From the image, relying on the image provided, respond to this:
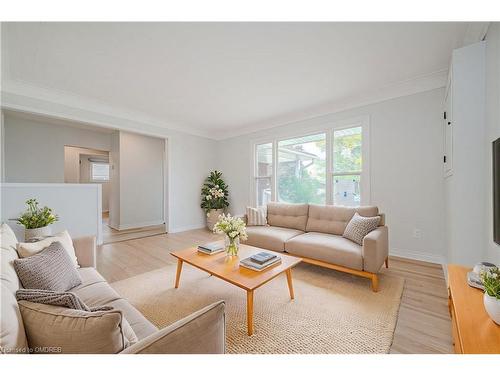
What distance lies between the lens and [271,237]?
2895mm

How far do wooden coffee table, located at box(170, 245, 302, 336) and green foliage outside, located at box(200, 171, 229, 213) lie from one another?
3003 mm

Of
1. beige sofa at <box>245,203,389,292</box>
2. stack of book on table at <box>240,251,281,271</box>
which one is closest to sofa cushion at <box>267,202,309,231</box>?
beige sofa at <box>245,203,389,292</box>

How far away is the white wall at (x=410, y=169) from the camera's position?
2814mm

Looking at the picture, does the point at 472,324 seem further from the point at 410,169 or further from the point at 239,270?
the point at 410,169

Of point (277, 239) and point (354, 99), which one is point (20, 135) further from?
point (354, 99)

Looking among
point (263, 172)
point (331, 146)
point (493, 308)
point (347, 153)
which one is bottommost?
point (493, 308)

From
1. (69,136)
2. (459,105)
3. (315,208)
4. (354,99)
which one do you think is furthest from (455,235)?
(69,136)

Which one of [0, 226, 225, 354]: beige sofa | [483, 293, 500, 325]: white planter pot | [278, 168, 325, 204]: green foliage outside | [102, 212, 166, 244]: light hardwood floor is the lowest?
[102, 212, 166, 244]: light hardwood floor

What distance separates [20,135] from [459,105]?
24.1ft

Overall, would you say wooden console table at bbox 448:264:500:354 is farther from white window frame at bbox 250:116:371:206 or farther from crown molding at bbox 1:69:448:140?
crown molding at bbox 1:69:448:140

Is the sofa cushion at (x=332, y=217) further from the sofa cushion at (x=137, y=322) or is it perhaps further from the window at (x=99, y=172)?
the window at (x=99, y=172)

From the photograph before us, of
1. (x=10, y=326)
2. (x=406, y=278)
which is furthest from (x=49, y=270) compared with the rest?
(x=406, y=278)

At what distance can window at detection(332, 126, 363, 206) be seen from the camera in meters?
3.49

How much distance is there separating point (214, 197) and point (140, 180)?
2.11m
